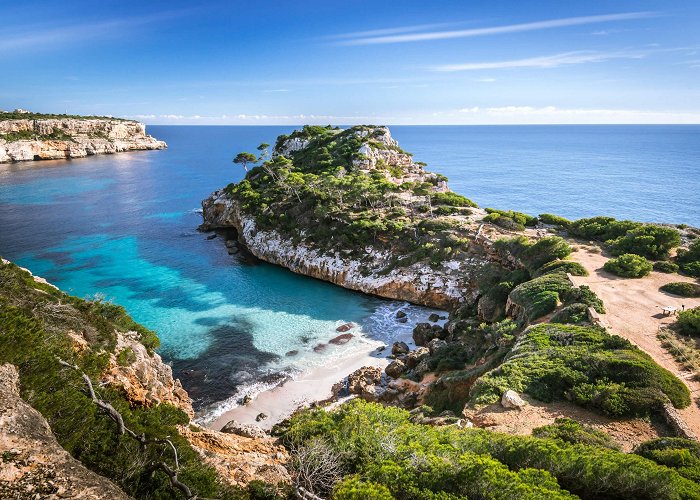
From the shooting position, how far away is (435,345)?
1066 inches

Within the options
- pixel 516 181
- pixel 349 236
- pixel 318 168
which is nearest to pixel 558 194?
pixel 516 181

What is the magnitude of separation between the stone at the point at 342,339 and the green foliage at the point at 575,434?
710 inches

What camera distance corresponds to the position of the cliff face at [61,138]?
392ft

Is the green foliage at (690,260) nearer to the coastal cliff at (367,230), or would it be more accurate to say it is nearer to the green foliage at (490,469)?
the coastal cliff at (367,230)

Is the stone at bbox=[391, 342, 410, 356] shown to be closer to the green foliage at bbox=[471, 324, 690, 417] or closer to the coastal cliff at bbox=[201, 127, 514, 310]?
the coastal cliff at bbox=[201, 127, 514, 310]

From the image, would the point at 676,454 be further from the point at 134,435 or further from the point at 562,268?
the point at 562,268

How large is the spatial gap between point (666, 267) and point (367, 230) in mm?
25559

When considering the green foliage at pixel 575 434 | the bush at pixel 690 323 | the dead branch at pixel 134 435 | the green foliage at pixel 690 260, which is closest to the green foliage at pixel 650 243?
the green foliage at pixel 690 260

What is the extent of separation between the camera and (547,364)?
17.3 meters

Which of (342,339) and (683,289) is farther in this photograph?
(342,339)

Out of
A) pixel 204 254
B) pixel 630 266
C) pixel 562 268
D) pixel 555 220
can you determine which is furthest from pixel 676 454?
pixel 204 254

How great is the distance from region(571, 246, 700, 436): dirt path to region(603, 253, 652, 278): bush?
48cm

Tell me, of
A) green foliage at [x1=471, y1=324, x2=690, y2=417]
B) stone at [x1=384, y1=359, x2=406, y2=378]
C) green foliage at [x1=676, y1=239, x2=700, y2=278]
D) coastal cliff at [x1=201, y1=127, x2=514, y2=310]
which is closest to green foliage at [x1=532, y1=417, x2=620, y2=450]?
green foliage at [x1=471, y1=324, x2=690, y2=417]

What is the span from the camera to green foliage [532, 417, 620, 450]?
1223 centimetres
